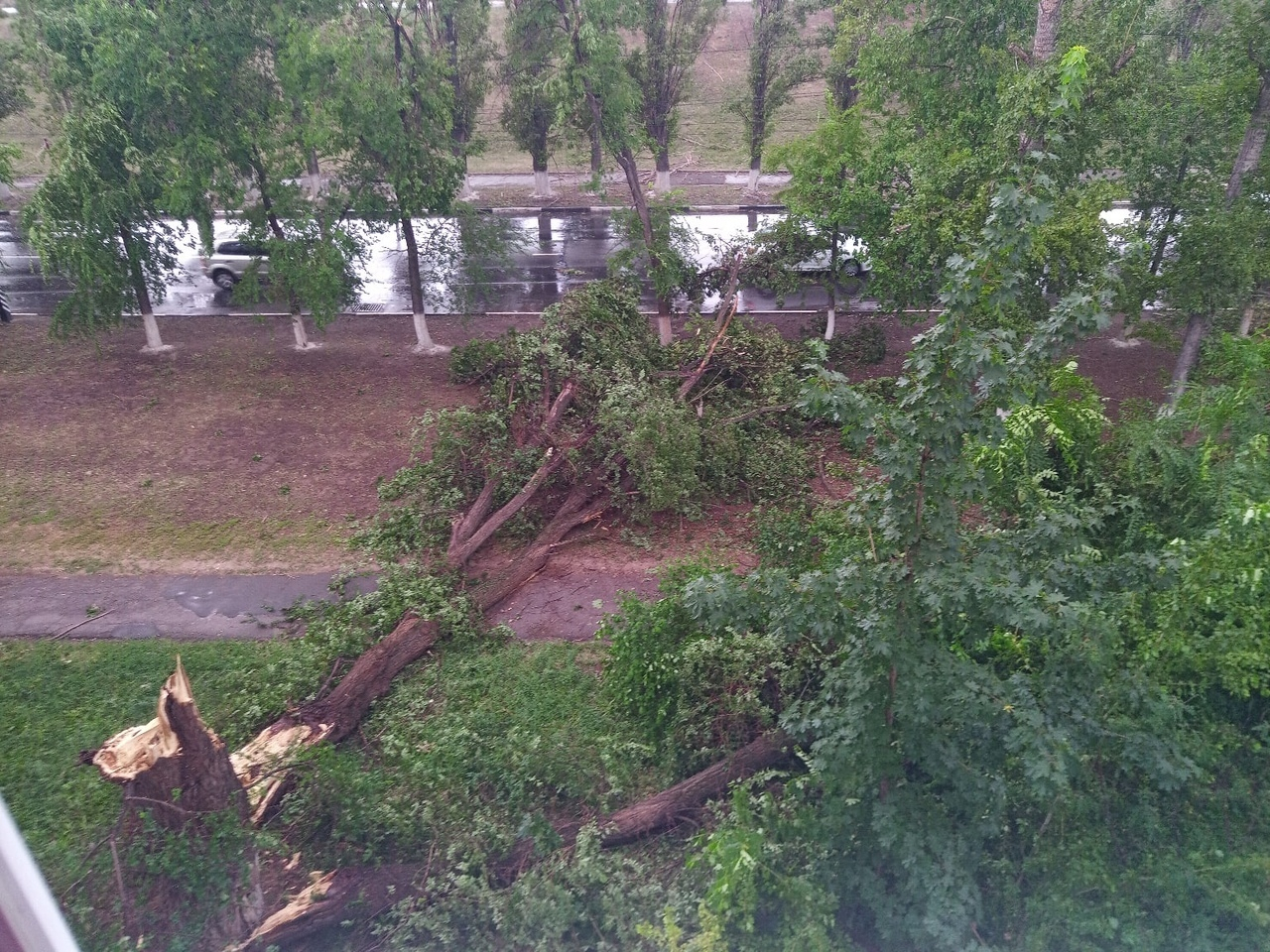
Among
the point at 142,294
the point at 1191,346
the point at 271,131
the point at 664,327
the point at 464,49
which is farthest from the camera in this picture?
the point at 464,49

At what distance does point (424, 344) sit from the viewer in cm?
1487

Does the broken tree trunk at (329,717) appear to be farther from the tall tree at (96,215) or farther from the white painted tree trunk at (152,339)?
the white painted tree trunk at (152,339)

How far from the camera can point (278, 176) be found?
12.7 meters

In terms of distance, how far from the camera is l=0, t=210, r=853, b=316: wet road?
48.5 ft

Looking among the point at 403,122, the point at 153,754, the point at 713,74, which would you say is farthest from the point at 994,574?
the point at 713,74

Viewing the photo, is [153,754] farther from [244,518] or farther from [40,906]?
[244,518]

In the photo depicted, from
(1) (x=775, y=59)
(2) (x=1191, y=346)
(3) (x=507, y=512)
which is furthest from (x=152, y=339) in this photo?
(2) (x=1191, y=346)

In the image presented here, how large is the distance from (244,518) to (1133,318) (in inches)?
→ 455

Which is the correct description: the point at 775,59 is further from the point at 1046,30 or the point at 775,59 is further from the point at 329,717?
the point at 329,717

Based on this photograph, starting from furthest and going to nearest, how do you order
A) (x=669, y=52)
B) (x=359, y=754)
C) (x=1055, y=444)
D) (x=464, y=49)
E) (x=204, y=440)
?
(x=464, y=49) < (x=669, y=52) < (x=204, y=440) < (x=1055, y=444) < (x=359, y=754)

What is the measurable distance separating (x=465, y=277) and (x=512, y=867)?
520 inches

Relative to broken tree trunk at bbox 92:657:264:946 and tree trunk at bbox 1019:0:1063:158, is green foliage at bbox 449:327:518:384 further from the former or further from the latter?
broken tree trunk at bbox 92:657:264:946

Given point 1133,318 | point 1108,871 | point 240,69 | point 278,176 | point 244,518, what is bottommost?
point 244,518

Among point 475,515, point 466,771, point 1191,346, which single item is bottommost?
point 466,771
